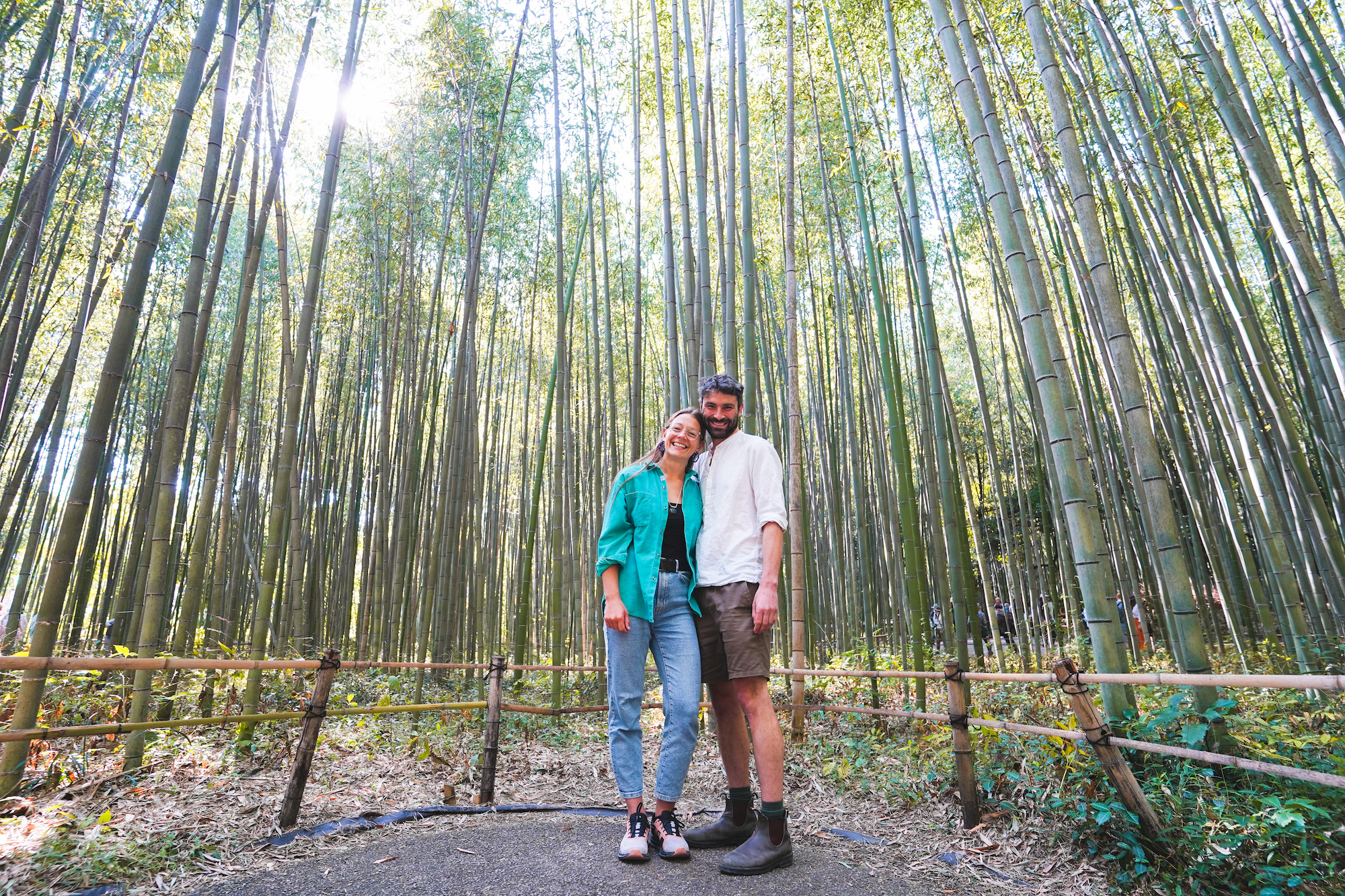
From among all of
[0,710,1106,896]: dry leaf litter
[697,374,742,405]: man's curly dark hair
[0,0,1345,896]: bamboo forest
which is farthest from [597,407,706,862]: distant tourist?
[0,0,1345,896]: bamboo forest

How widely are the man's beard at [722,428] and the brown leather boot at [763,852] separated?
93 centimetres

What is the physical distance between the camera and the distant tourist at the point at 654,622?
5.03ft

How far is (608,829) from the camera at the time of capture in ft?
5.94

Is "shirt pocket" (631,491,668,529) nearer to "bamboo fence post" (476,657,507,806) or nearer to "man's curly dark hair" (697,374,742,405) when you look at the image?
"man's curly dark hair" (697,374,742,405)

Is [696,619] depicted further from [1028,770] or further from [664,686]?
[1028,770]

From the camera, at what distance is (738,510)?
165cm

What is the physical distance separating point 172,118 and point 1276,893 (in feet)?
10.1

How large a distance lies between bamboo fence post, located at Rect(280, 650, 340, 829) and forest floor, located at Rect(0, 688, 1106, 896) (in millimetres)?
73

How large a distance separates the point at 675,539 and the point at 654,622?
21cm

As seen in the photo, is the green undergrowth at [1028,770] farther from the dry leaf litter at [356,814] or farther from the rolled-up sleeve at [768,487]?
the rolled-up sleeve at [768,487]

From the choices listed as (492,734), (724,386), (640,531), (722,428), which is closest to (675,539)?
(640,531)

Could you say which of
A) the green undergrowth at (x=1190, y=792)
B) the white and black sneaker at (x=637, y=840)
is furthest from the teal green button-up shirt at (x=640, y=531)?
the green undergrowth at (x=1190, y=792)

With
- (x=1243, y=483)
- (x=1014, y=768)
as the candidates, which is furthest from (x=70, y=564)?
(x=1243, y=483)

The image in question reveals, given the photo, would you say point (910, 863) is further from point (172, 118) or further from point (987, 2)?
point (987, 2)
